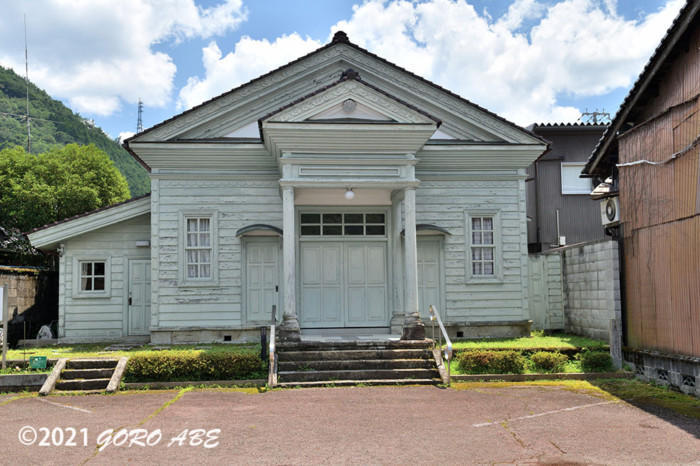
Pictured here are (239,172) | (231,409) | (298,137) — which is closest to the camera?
(231,409)

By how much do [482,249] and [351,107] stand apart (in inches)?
199

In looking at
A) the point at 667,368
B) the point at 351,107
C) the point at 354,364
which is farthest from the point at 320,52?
the point at 667,368

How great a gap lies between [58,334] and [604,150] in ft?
45.2

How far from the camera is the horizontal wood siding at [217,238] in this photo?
14.7m

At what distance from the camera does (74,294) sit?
15.5 metres

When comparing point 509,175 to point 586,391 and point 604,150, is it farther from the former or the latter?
point 586,391

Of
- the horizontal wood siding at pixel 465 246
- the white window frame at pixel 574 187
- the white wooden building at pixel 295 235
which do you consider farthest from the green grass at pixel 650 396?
the white window frame at pixel 574 187

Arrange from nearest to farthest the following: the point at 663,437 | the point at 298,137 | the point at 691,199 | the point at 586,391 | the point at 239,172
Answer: the point at 663,437 < the point at 691,199 < the point at 586,391 < the point at 298,137 < the point at 239,172

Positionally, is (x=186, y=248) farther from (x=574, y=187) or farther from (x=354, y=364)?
(x=574, y=187)

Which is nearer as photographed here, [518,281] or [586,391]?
[586,391]

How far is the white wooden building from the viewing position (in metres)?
14.7

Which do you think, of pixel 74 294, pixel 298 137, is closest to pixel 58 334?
pixel 74 294

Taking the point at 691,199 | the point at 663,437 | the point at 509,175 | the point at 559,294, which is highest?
the point at 509,175

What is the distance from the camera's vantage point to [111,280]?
1570 centimetres
